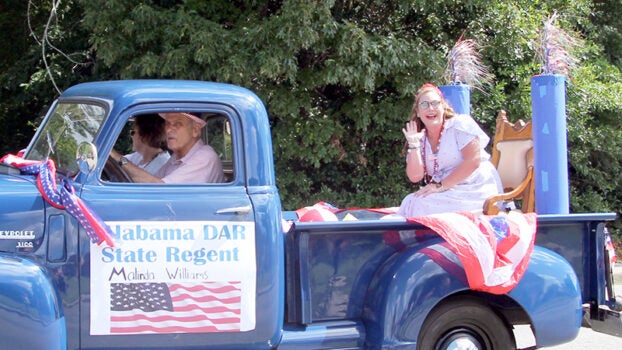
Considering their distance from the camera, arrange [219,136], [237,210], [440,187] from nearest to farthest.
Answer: [237,210] → [219,136] → [440,187]

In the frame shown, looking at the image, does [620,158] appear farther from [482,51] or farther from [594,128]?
[482,51]

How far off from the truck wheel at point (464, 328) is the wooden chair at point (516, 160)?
1.01 m

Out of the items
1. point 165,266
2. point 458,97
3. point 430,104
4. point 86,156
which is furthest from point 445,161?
point 86,156

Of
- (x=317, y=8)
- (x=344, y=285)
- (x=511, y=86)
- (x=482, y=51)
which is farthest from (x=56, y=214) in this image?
(x=511, y=86)

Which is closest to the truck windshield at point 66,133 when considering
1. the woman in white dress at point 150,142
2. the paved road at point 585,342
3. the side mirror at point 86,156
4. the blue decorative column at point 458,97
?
the side mirror at point 86,156

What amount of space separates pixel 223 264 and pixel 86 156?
0.82m

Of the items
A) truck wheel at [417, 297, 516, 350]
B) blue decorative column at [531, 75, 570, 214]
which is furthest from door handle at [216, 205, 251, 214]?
blue decorative column at [531, 75, 570, 214]

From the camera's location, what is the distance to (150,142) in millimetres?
4395

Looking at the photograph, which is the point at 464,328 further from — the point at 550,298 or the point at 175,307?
the point at 175,307

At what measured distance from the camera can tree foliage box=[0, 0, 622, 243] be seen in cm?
742

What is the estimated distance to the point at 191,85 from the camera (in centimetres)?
386

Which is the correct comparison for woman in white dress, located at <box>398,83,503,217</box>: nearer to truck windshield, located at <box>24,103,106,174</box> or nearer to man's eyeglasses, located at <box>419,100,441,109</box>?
man's eyeglasses, located at <box>419,100,441,109</box>

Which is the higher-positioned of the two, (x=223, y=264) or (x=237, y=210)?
(x=237, y=210)

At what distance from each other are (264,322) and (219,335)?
0.23 metres
